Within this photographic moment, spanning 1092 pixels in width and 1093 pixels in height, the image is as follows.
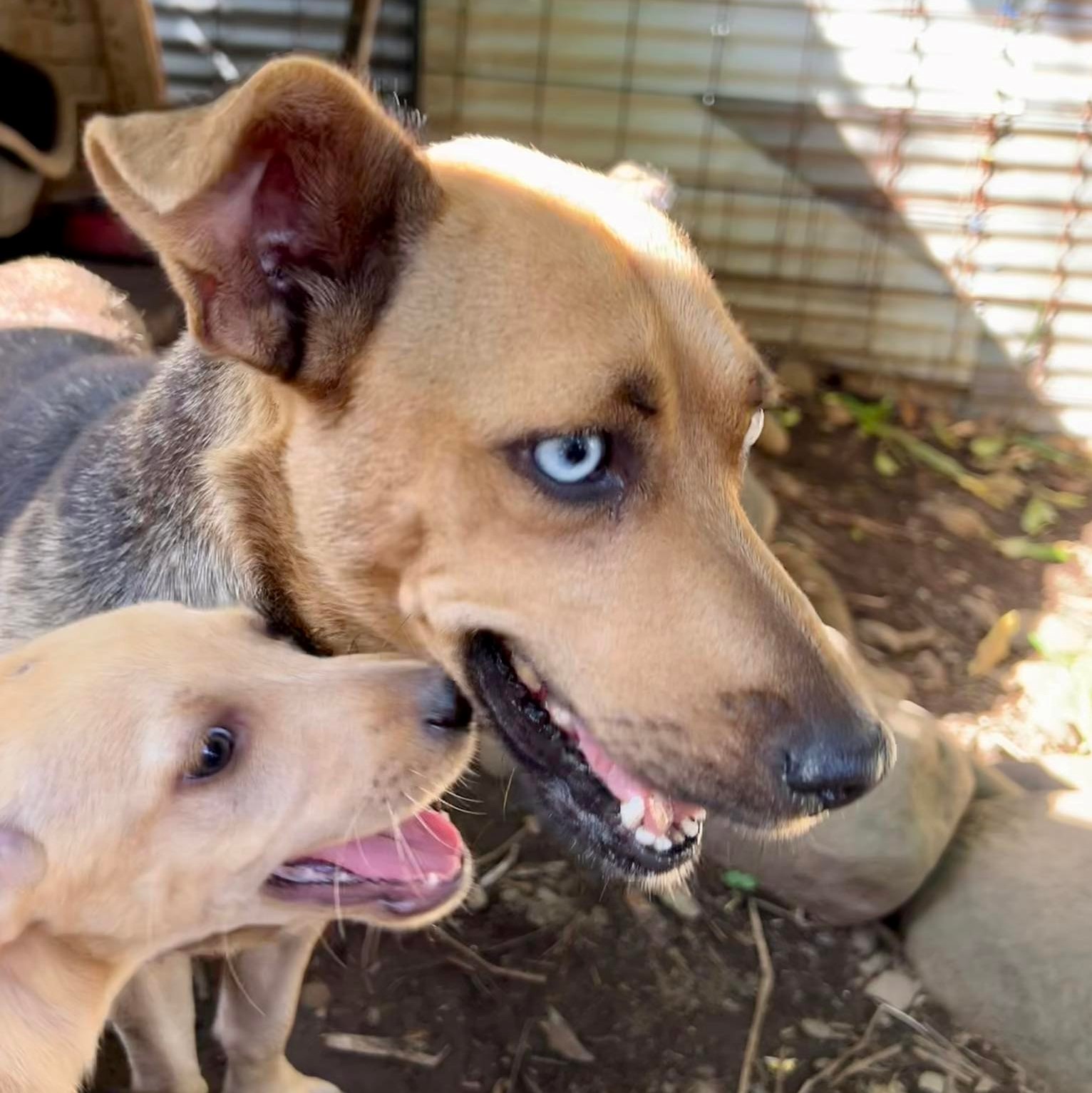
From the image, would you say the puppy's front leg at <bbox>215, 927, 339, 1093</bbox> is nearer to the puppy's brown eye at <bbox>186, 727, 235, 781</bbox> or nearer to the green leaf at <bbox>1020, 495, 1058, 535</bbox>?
the puppy's brown eye at <bbox>186, 727, 235, 781</bbox>

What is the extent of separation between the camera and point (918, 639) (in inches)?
190

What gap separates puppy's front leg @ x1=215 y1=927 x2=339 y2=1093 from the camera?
278cm

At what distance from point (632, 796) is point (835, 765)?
1.24 feet

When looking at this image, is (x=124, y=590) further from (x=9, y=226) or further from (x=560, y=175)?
(x=9, y=226)

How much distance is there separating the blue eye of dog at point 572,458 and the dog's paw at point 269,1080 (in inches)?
66.9

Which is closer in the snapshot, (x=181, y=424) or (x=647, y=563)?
(x=647, y=563)

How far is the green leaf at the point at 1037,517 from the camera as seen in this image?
5.74m

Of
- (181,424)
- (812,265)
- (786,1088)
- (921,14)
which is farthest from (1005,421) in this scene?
(181,424)

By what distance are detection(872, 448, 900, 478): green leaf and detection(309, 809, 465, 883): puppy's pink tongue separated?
4.14 m

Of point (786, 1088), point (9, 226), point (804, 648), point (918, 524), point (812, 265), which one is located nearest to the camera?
point (804, 648)

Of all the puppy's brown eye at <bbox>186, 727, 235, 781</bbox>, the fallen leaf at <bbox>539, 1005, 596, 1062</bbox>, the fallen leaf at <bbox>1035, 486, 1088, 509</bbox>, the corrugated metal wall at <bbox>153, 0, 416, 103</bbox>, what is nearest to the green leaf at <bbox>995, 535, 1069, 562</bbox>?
the fallen leaf at <bbox>1035, 486, 1088, 509</bbox>

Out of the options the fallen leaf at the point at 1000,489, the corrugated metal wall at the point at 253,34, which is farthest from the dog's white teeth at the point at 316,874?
the corrugated metal wall at the point at 253,34

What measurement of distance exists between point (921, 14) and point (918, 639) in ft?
10.4

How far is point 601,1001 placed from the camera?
132 inches
